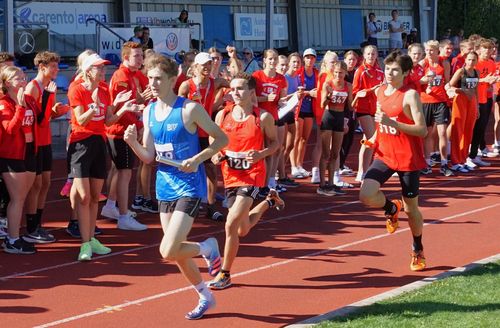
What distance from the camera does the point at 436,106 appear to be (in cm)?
1598

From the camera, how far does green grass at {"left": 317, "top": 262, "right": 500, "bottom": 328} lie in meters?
7.27

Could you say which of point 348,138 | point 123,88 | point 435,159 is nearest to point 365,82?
point 348,138

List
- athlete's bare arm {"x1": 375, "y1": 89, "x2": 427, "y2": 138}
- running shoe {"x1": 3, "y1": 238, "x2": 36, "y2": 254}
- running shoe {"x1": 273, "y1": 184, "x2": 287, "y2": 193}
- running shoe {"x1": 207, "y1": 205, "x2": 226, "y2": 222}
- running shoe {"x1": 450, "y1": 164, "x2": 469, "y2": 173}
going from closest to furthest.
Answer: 1. athlete's bare arm {"x1": 375, "y1": 89, "x2": 427, "y2": 138}
2. running shoe {"x1": 3, "y1": 238, "x2": 36, "y2": 254}
3. running shoe {"x1": 207, "y1": 205, "x2": 226, "y2": 222}
4. running shoe {"x1": 273, "y1": 184, "x2": 287, "y2": 193}
5. running shoe {"x1": 450, "y1": 164, "x2": 469, "y2": 173}

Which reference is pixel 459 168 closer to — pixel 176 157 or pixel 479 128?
pixel 479 128

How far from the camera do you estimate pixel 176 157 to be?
7.56m

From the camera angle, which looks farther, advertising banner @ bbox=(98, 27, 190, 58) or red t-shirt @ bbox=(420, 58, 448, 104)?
advertising banner @ bbox=(98, 27, 190, 58)

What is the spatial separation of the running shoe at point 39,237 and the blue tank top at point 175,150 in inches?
134

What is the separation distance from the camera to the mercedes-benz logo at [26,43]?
2027 centimetres

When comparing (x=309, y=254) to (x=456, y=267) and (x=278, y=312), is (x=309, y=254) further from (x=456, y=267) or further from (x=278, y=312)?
(x=278, y=312)

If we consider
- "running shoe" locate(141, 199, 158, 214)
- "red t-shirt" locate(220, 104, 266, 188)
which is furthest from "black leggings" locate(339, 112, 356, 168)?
"red t-shirt" locate(220, 104, 266, 188)

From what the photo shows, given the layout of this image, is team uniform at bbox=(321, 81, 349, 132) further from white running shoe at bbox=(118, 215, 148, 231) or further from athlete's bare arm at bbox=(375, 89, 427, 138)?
athlete's bare arm at bbox=(375, 89, 427, 138)

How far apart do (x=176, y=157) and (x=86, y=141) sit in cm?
261

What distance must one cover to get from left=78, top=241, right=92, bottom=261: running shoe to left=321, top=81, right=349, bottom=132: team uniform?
5.16 meters

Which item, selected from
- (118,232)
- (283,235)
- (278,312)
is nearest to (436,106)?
(283,235)
